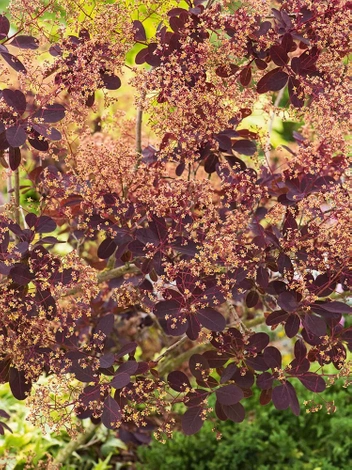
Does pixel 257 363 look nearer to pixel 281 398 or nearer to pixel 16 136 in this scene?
pixel 281 398

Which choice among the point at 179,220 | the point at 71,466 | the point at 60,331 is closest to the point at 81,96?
the point at 179,220

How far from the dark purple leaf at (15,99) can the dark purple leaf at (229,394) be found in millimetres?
882

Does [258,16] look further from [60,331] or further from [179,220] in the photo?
[60,331]

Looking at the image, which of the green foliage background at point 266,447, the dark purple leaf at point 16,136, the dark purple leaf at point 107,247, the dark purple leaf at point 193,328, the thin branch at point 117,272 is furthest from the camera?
the green foliage background at point 266,447

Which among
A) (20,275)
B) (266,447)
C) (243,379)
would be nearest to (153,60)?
(20,275)

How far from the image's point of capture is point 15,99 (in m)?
1.75

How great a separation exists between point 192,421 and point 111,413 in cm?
25

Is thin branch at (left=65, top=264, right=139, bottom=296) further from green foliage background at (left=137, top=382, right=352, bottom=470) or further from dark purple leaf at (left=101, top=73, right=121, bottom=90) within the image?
green foliage background at (left=137, top=382, right=352, bottom=470)

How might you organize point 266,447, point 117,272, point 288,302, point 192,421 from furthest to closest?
point 266,447 → point 117,272 → point 192,421 → point 288,302

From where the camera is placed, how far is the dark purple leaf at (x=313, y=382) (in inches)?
73.5

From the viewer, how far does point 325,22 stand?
190 cm

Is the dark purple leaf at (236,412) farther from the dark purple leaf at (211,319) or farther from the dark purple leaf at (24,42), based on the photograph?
the dark purple leaf at (24,42)

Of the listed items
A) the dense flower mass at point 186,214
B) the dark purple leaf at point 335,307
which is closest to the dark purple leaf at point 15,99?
the dense flower mass at point 186,214

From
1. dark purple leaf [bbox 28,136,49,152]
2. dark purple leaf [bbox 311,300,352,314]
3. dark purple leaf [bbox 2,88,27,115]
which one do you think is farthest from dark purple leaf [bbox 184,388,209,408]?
dark purple leaf [bbox 2,88,27,115]
